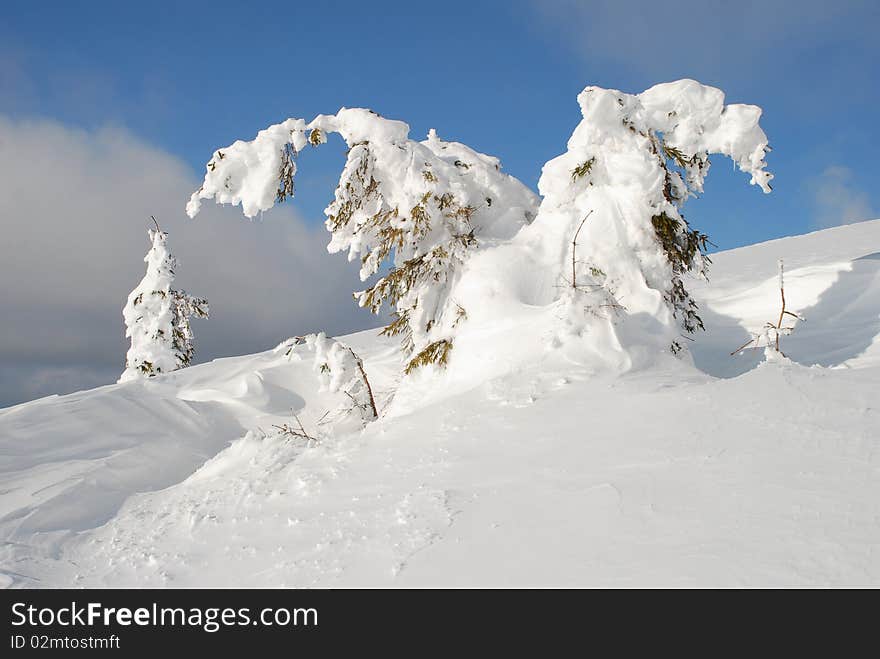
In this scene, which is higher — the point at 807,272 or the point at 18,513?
the point at 807,272

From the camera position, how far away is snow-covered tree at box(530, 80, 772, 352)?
8.12 metres

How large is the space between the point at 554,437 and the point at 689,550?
6.66 feet

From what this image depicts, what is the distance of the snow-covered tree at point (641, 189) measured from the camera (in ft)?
26.6

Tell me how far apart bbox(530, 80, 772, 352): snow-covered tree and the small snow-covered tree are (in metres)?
18.3

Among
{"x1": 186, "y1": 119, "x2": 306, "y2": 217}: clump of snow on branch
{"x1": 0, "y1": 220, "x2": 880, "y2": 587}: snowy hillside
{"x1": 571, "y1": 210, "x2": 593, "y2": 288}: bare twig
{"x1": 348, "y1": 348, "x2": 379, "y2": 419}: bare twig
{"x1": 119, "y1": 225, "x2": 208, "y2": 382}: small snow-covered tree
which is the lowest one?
{"x1": 0, "y1": 220, "x2": 880, "y2": 587}: snowy hillside

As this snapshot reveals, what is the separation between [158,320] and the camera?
22.7m

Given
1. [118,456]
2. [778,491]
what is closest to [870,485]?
[778,491]

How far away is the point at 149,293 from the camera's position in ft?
74.9

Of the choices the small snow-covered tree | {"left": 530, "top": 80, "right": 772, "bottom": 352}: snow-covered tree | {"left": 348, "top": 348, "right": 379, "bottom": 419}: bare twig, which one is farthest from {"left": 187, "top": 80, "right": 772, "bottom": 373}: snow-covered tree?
the small snow-covered tree

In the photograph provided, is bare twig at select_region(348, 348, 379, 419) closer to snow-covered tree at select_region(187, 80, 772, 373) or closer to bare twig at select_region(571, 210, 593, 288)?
snow-covered tree at select_region(187, 80, 772, 373)

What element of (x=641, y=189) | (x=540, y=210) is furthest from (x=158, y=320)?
(x=641, y=189)

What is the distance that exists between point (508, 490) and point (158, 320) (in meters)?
21.5

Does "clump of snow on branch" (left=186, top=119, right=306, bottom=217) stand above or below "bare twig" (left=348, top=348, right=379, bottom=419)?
above

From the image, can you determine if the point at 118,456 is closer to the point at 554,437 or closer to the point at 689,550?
the point at 554,437
